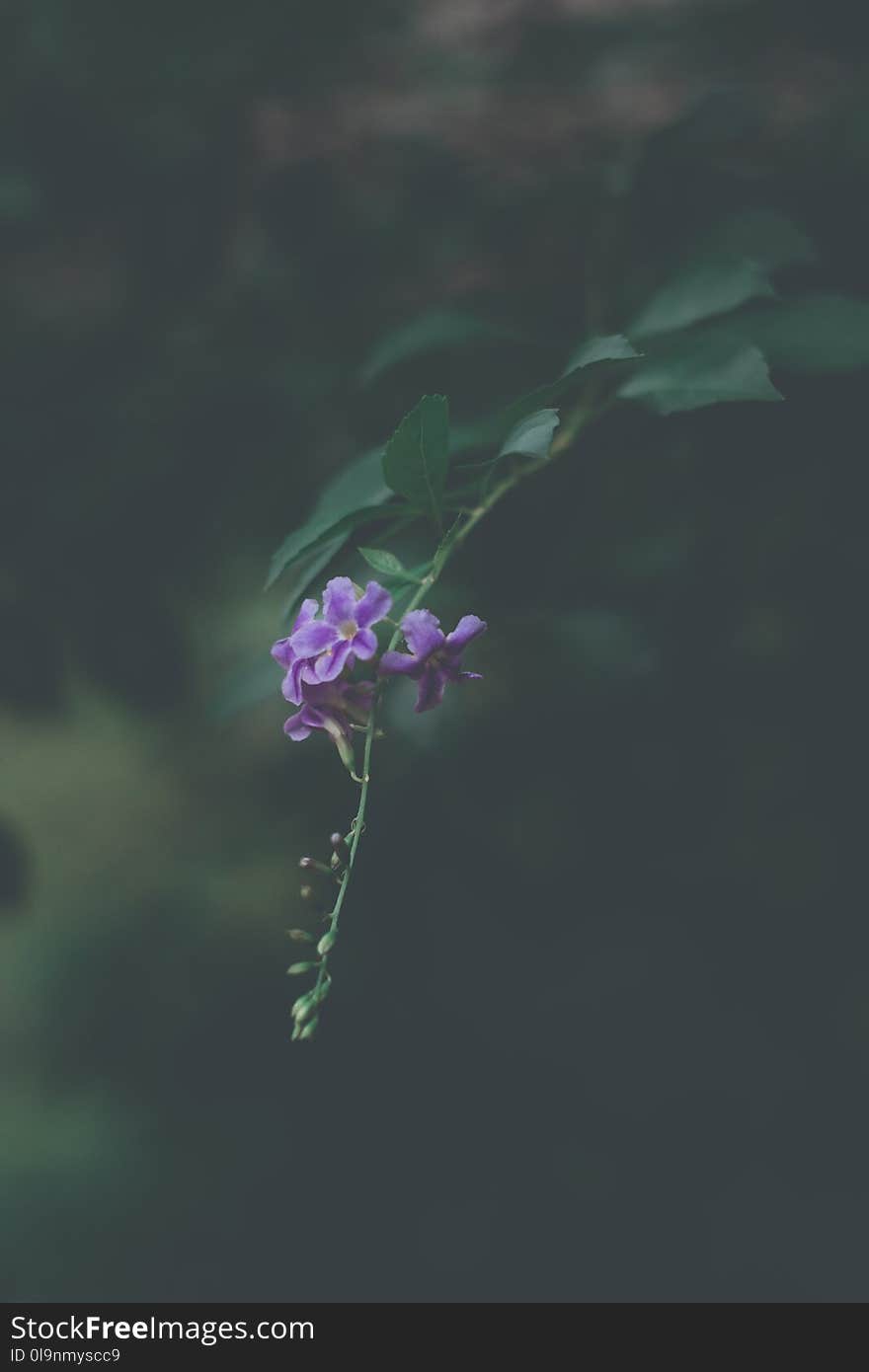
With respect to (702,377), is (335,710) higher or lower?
lower

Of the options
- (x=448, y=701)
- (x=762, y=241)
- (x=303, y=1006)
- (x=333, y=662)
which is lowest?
(x=303, y=1006)

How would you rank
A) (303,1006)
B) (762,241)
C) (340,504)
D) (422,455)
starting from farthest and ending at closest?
(762,241)
(340,504)
(422,455)
(303,1006)

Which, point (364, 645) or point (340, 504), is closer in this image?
point (364, 645)

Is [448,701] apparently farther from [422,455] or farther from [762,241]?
[762,241]

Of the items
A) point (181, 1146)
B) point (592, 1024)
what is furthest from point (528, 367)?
point (181, 1146)

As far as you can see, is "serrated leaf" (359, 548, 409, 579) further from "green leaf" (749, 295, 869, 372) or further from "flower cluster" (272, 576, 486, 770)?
"green leaf" (749, 295, 869, 372)

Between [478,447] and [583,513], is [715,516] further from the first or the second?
[478,447]

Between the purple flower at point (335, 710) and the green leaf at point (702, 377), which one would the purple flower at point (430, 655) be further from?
the green leaf at point (702, 377)

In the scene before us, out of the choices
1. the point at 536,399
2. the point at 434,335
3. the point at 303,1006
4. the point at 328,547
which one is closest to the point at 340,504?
the point at 328,547
